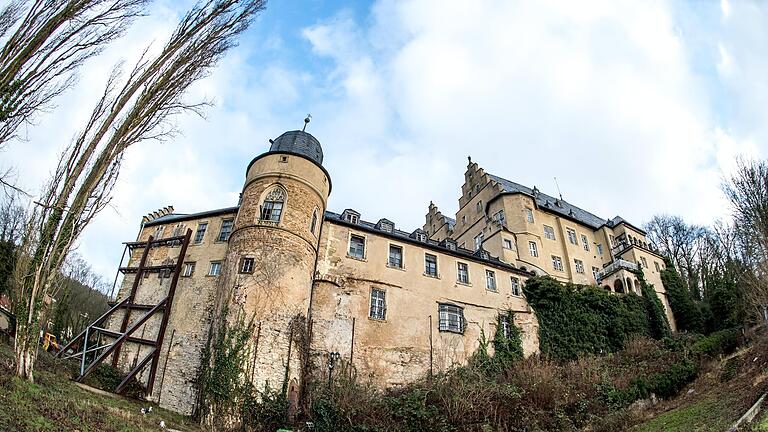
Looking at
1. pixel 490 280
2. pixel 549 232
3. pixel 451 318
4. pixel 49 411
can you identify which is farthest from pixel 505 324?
pixel 49 411

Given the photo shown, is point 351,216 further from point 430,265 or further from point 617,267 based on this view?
point 617,267

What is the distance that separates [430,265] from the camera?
25828 mm

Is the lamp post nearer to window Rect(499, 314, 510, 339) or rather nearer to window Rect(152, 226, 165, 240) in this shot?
window Rect(499, 314, 510, 339)

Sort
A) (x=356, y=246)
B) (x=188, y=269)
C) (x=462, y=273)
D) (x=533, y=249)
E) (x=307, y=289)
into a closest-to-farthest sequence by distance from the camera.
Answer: (x=307, y=289), (x=188, y=269), (x=356, y=246), (x=462, y=273), (x=533, y=249)

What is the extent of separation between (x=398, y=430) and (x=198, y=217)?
52.0ft

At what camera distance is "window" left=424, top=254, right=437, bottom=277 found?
83.5 feet

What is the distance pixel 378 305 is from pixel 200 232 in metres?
10.6

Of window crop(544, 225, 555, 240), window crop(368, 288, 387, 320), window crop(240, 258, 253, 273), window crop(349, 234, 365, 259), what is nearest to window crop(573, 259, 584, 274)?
window crop(544, 225, 555, 240)

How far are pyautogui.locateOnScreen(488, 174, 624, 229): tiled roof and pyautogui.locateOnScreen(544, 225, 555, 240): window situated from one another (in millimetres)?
1824

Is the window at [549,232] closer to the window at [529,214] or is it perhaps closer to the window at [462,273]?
the window at [529,214]

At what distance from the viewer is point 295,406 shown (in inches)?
700

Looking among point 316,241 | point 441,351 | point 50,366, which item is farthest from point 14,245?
point 441,351

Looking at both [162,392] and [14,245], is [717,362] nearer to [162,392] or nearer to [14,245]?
[162,392]

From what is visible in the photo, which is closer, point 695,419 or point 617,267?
point 695,419
